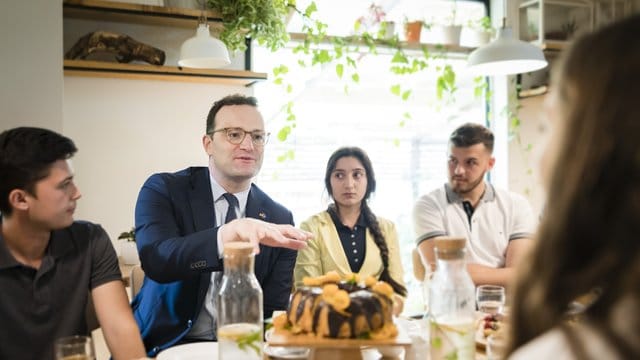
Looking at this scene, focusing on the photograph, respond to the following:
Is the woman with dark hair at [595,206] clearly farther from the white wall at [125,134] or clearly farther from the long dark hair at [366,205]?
the white wall at [125,134]

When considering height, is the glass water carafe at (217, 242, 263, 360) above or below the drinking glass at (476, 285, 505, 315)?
above

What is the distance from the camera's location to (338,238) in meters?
2.93

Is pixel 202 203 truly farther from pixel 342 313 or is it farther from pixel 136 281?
pixel 342 313

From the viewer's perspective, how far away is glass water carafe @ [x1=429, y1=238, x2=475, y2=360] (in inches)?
45.4

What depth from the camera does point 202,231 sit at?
5.20ft

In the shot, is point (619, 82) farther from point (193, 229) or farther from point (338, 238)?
point (338, 238)

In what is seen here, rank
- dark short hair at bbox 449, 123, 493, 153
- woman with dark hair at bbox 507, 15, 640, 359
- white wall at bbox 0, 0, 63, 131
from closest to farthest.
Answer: woman with dark hair at bbox 507, 15, 640, 359, white wall at bbox 0, 0, 63, 131, dark short hair at bbox 449, 123, 493, 153

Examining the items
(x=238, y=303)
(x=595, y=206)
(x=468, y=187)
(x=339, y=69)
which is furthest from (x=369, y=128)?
(x=595, y=206)

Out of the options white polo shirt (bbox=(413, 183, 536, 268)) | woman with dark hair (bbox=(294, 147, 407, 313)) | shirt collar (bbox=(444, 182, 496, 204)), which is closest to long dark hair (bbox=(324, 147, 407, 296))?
woman with dark hair (bbox=(294, 147, 407, 313))

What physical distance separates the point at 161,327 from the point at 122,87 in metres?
1.80

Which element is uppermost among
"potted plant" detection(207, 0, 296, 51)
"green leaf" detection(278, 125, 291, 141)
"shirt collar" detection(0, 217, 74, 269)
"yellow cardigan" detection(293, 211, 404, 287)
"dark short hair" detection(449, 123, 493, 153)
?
"potted plant" detection(207, 0, 296, 51)

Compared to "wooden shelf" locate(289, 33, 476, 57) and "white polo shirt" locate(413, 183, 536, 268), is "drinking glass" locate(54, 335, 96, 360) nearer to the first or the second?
"white polo shirt" locate(413, 183, 536, 268)

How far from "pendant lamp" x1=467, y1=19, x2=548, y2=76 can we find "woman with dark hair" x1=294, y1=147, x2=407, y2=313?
0.78 meters

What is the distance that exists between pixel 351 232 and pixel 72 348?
1.99 meters
